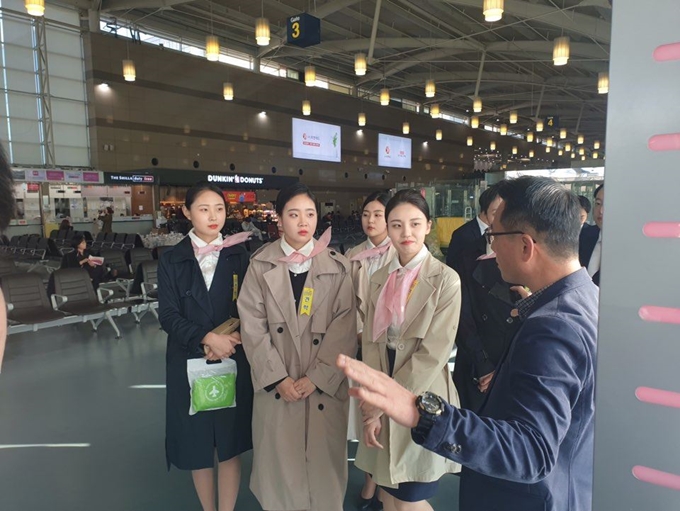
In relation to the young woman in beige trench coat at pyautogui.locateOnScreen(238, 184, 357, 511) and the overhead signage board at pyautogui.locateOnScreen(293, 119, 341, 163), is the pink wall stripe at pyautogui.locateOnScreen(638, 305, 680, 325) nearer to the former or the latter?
the young woman in beige trench coat at pyautogui.locateOnScreen(238, 184, 357, 511)

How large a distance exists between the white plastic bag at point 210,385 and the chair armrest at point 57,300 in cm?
462

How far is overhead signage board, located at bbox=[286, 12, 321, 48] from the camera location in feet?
31.9

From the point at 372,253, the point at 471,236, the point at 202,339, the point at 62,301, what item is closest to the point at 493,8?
the point at 471,236

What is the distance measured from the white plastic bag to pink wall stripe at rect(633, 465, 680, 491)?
2.07 metres

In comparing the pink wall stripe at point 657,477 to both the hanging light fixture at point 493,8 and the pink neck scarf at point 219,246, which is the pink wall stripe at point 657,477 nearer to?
the pink neck scarf at point 219,246

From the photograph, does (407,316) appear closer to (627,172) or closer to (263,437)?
(263,437)

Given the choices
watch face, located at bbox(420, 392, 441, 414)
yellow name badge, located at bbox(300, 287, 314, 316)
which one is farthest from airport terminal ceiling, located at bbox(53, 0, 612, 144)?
watch face, located at bbox(420, 392, 441, 414)

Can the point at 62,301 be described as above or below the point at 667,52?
below

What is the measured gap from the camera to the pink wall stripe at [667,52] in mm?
520

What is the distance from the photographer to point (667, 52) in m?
0.52

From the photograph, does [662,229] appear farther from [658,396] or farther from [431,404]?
[431,404]

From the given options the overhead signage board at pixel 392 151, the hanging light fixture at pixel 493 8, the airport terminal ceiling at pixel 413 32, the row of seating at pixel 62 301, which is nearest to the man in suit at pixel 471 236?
the row of seating at pixel 62 301

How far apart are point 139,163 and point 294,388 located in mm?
17327

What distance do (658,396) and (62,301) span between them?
690cm
